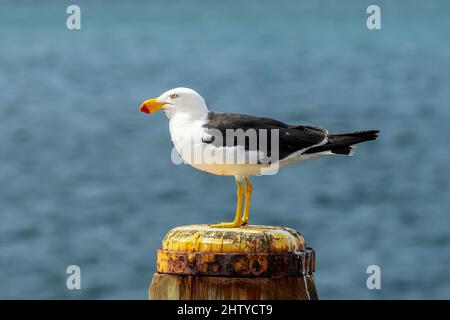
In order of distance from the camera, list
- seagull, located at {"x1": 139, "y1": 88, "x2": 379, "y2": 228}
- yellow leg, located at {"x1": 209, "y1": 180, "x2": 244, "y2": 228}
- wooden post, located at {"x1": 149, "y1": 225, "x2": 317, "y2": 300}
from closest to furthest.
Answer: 1. wooden post, located at {"x1": 149, "y1": 225, "x2": 317, "y2": 300}
2. yellow leg, located at {"x1": 209, "y1": 180, "x2": 244, "y2": 228}
3. seagull, located at {"x1": 139, "y1": 88, "x2": 379, "y2": 228}

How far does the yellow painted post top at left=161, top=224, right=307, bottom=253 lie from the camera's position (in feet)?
13.6

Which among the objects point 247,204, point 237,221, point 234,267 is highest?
point 247,204

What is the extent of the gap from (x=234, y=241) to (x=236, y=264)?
0.11 meters

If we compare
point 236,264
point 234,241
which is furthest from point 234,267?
point 234,241

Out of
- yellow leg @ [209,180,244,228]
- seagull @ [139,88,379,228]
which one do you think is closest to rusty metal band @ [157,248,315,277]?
yellow leg @ [209,180,244,228]

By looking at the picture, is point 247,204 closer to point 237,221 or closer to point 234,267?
point 237,221

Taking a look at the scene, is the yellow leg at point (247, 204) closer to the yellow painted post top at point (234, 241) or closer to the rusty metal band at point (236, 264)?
the yellow painted post top at point (234, 241)

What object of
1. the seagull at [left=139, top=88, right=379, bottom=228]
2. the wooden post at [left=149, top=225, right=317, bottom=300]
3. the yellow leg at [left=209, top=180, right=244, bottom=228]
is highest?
the seagull at [left=139, top=88, right=379, bottom=228]

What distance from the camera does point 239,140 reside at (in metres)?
5.09

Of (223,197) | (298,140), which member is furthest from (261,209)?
(298,140)

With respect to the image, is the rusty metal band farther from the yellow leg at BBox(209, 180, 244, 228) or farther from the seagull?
the seagull

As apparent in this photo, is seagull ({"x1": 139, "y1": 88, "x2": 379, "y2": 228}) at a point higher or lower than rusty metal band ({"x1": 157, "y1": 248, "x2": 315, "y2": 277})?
higher

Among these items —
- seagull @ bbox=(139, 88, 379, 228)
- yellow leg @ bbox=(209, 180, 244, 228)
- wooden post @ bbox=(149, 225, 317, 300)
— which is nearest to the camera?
Answer: wooden post @ bbox=(149, 225, 317, 300)

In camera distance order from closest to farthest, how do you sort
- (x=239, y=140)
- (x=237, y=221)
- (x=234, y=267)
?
(x=234, y=267) → (x=237, y=221) → (x=239, y=140)
